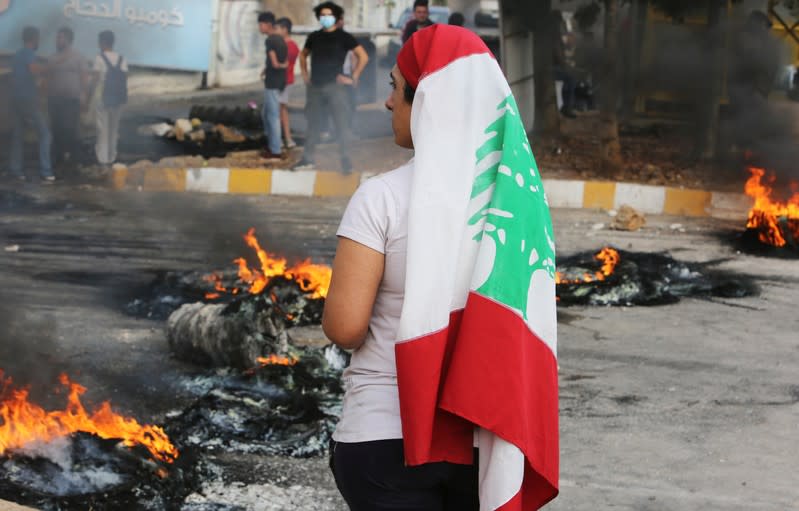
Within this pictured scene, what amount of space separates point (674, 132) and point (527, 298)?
11.6m

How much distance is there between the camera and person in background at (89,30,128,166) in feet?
37.5

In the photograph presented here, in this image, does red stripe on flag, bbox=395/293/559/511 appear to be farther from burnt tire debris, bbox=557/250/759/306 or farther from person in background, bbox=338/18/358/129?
person in background, bbox=338/18/358/129

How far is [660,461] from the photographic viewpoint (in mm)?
4410

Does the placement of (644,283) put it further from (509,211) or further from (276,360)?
(509,211)

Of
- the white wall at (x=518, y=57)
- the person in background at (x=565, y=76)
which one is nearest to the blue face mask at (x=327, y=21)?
the white wall at (x=518, y=57)

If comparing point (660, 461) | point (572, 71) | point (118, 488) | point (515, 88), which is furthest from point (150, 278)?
point (572, 71)

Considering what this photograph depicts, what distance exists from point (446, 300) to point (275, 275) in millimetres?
4817

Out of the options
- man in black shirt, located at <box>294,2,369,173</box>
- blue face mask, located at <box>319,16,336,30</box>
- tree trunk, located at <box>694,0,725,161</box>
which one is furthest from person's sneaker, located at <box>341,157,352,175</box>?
tree trunk, located at <box>694,0,725,161</box>

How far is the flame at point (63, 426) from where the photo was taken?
4.00 meters

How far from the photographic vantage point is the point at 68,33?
1034 centimetres

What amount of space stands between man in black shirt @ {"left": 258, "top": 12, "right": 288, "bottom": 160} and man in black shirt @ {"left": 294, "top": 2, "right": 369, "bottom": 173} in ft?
2.17

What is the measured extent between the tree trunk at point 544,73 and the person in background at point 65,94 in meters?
5.19

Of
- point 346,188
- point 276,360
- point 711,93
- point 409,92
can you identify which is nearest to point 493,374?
point 409,92

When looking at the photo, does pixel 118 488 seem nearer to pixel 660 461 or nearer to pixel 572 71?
pixel 660 461
